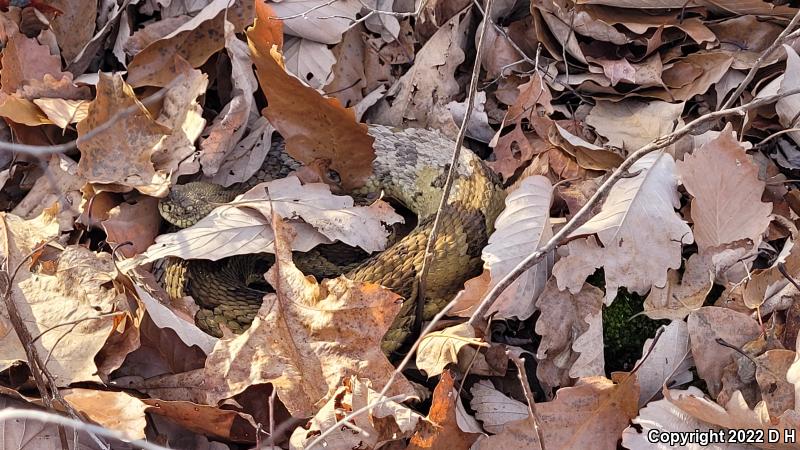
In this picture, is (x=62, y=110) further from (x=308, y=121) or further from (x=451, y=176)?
(x=451, y=176)

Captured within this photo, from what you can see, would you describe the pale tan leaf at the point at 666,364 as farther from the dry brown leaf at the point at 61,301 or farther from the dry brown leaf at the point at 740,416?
the dry brown leaf at the point at 61,301

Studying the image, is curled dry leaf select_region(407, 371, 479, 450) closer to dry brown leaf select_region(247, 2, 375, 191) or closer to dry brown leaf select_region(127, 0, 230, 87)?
dry brown leaf select_region(247, 2, 375, 191)

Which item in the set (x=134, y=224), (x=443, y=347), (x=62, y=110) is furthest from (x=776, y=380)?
(x=62, y=110)

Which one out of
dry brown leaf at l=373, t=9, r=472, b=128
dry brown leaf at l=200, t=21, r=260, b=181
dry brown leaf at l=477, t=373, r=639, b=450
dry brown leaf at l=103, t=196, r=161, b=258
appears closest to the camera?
dry brown leaf at l=477, t=373, r=639, b=450

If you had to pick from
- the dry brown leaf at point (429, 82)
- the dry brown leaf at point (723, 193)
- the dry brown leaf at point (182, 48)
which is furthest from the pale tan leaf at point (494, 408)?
the dry brown leaf at point (182, 48)

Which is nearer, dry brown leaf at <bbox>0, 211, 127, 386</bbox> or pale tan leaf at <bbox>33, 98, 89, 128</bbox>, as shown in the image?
dry brown leaf at <bbox>0, 211, 127, 386</bbox>

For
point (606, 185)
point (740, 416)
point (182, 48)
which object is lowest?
point (740, 416)

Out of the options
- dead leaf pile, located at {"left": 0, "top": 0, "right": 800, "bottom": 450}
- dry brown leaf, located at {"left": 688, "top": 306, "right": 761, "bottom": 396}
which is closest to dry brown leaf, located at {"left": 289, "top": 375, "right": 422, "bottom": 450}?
dead leaf pile, located at {"left": 0, "top": 0, "right": 800, "bottom": 450}

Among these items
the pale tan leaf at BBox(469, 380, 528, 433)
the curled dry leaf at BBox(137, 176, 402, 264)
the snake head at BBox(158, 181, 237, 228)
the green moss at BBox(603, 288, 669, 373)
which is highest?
the curled dry leaf at BBox(137, 176, 402, 264)
